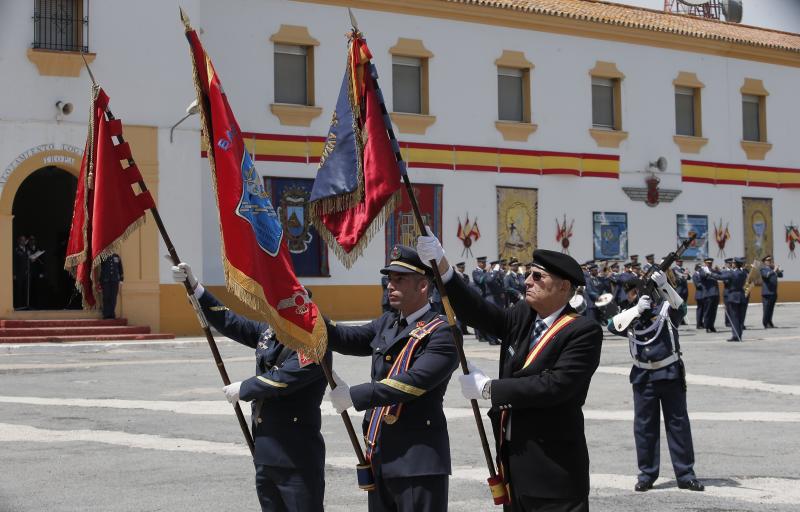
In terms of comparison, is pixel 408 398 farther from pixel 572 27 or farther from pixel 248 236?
pixel 572 27

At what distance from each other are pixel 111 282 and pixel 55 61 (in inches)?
189

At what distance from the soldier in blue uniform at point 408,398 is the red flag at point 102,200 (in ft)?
5.68

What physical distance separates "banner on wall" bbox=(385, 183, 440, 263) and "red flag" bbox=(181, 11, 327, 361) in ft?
79.5

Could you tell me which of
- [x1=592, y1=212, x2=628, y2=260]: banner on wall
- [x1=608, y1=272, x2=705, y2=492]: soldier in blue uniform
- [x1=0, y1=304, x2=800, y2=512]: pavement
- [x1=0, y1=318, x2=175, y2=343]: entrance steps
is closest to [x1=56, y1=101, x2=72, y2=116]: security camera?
[x1=0, y1=318, x2=175, y2=343]: entrance steps

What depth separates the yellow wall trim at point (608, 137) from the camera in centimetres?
3509

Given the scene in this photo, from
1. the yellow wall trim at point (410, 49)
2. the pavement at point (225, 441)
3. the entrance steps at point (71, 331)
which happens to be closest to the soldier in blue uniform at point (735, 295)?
the pavement at point (225, 441)

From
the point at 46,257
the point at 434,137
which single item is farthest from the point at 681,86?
the point at 46,257

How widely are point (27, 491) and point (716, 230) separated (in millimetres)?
31303

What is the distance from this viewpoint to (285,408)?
21.2 feet

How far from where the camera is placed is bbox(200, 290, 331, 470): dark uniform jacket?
250 inches

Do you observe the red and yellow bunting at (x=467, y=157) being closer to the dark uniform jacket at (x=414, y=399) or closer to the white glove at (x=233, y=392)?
the white glove at (x=233, y=392)

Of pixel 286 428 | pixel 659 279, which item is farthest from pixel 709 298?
pixel 286 428

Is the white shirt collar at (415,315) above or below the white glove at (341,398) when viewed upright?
above

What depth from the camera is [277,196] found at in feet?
96.7
